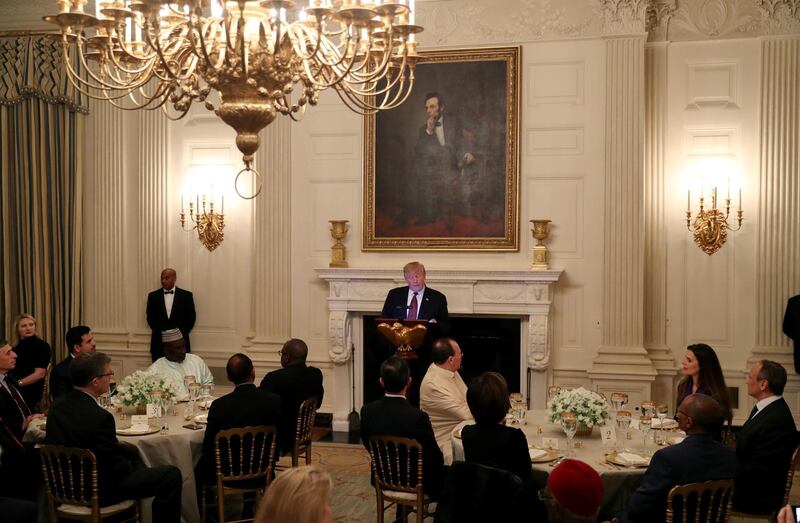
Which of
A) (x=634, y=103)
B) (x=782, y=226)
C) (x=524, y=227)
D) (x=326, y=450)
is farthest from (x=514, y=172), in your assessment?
(x=326, y=450)

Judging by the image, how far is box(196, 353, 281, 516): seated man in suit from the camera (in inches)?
215

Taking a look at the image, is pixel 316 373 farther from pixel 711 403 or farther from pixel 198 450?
pixel 711 403

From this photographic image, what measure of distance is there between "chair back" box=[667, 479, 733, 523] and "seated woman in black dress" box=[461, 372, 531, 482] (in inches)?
27.4

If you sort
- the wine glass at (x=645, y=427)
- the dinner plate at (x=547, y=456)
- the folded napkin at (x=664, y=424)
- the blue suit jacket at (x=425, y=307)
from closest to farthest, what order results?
the dinner plate at (x=547, y=456), the wine glass at (x=645, y=427), the folded napkin at (x=664, y=424), the blue suit jacket at (x=425, y=307)

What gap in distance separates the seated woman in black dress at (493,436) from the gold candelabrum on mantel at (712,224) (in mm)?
4946

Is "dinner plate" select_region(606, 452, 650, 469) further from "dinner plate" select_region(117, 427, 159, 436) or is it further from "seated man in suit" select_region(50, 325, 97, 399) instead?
"seated man in suit" select_region(50, 325, 97, 399)

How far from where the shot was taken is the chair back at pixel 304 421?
6.29 m

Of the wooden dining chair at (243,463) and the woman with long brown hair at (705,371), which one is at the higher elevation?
the woman with long brown hair at (705,371)

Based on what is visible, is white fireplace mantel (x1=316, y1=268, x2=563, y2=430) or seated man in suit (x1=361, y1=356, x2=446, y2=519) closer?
seated man in suit (x1=361, y1=356, x2=446, y2=519)

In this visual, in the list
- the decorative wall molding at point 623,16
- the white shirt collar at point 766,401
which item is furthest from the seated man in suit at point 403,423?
the decorative wall molding at point 623,16

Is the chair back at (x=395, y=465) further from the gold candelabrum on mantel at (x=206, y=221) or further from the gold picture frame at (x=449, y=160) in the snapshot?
the gold candelabrum on mantel at (x=206, y=221)

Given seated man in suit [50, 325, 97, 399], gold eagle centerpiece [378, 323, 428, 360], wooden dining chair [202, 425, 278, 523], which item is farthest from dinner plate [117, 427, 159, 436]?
gold eagle centerpiece [378, 323, 428, 360]

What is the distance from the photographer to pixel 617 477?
474 centimetres

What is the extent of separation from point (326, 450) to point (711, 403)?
4.92 m
